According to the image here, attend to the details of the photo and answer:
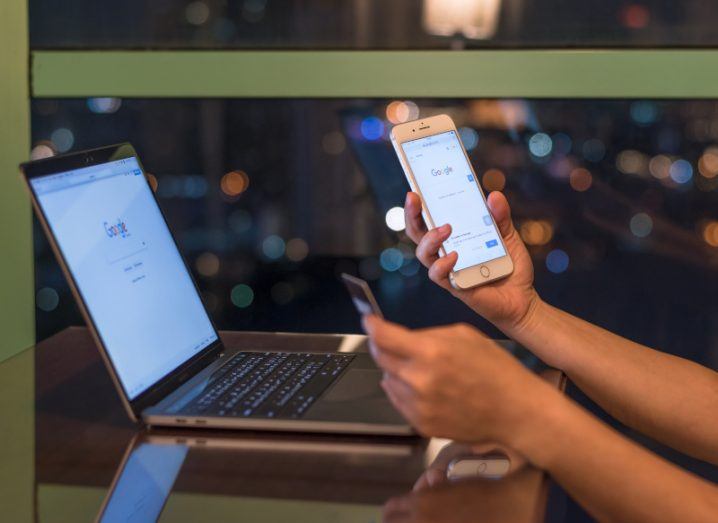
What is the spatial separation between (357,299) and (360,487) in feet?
0.65

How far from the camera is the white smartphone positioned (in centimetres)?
126

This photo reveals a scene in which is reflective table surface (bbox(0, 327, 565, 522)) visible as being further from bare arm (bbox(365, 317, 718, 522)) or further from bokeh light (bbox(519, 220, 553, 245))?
bokeh light (bbox(519, 220, 553, 245))

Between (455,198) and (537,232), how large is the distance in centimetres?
39

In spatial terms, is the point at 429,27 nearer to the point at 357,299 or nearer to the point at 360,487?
the point at 357,299

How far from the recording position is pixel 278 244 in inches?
66.7

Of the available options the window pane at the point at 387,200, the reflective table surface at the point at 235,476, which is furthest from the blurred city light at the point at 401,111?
the reflective table surface at the point at 235,476

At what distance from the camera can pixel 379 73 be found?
157 centimetres

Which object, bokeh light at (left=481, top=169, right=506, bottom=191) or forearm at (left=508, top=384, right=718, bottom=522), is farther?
bokeh light at (left=481, top=169, right=506, bottom=191)

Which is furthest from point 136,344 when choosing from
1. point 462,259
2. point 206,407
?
point 462,259

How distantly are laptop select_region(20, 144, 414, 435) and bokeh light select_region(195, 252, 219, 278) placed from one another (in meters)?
0.49

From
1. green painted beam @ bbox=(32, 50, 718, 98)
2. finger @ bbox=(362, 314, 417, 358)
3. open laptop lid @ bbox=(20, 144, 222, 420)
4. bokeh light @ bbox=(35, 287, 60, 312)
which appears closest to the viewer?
finger @ bbox=(362, 314, 417, 358)

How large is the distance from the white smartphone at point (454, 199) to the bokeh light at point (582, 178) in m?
0.37

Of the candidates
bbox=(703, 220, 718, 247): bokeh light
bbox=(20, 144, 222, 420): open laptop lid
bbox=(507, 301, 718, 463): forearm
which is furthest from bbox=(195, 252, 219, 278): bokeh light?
bbox=(703, 220, 718, 247): bokeh light

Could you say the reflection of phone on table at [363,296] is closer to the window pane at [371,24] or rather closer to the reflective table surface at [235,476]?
the reflective table surface at [235,476]
